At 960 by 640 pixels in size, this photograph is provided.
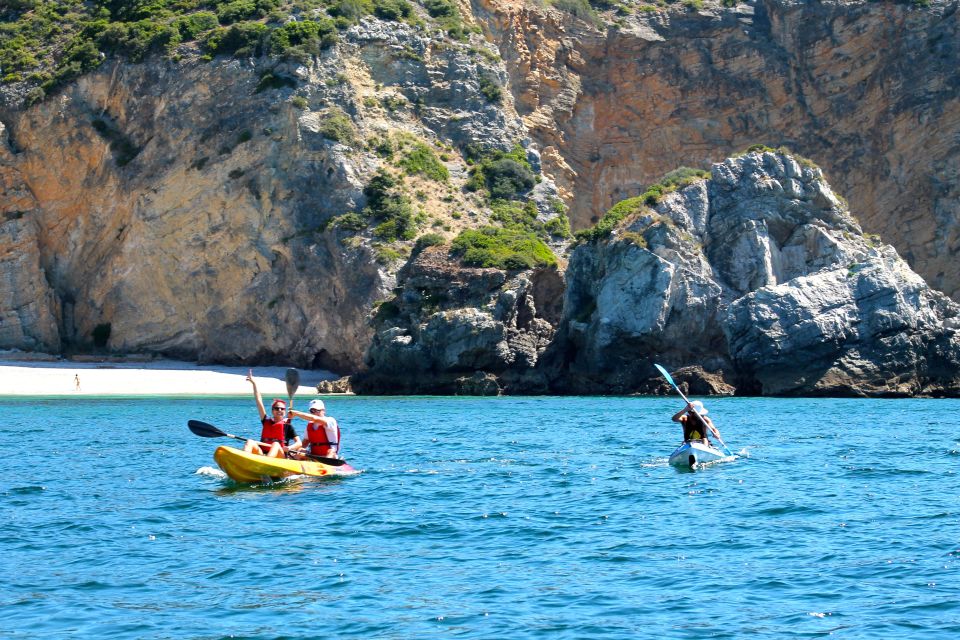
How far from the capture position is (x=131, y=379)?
50938 millimetres

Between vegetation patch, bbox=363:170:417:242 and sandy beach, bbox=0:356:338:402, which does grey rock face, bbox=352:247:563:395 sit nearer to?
sandy beach, bbox=0:356:338:402

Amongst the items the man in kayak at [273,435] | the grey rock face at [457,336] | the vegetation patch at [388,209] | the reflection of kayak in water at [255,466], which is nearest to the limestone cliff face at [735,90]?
the vegetation patch at [388,209]

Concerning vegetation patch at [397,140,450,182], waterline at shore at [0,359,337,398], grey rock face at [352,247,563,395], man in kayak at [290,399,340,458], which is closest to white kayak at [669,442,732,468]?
man in kayak at [290,399,340,458]

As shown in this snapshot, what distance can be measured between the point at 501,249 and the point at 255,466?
33875mm

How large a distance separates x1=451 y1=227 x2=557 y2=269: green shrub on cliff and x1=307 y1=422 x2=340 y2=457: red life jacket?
30.4 metres

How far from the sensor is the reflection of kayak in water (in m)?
19.6

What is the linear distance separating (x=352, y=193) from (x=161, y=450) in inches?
1236

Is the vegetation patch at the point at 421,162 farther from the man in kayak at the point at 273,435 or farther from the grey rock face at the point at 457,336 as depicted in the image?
the man in kayak at the point at 273,435

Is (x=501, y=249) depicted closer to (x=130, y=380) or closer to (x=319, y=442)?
(x=130, y=380)

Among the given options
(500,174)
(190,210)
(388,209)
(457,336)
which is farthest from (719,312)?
(190,210)

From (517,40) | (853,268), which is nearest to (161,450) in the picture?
(853,268)

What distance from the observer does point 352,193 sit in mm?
56625

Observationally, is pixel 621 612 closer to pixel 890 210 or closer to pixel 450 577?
pixel 450 577

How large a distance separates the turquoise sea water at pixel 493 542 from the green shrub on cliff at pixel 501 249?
2389 centimetres
